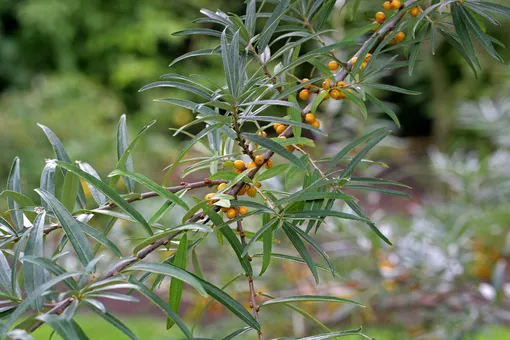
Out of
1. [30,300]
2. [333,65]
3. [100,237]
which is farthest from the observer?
[333,65]

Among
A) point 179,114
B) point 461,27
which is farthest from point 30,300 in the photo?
point 179,114

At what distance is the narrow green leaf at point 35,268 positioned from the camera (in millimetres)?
398

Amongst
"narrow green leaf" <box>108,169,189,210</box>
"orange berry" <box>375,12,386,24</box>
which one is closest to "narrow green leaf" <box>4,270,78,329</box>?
"narrow green leaf" <box>108,169,189,210</box>

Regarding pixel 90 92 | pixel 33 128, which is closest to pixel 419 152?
pixel 90 92

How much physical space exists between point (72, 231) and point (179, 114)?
498 centimetres

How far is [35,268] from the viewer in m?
0.41

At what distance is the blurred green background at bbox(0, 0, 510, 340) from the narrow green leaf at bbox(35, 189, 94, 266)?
1072 mm

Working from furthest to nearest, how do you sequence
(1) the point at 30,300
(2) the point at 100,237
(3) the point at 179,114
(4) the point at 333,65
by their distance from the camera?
(3) the point at 179,114 → (4) the point at 333,65 → (2) the point at 100,237 → (1) the point at 30,300

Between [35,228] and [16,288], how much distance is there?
0.05 m

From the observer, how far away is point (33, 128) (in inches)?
177

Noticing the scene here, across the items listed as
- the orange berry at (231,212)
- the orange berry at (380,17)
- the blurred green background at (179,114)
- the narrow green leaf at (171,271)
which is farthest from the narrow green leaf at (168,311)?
the blurred green background at (179,114)

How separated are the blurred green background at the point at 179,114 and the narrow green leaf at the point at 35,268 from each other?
3.60 ft

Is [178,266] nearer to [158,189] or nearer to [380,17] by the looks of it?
[158,189]

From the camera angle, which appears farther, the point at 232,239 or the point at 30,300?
the point at 232,239
